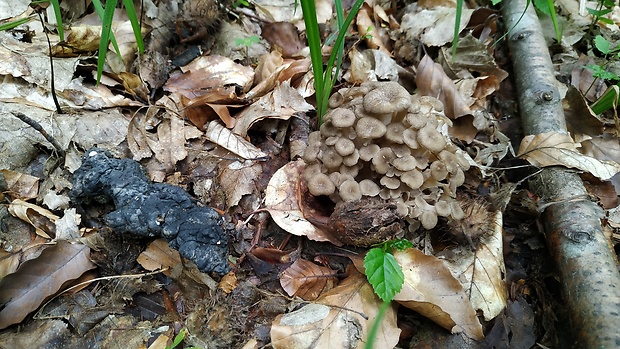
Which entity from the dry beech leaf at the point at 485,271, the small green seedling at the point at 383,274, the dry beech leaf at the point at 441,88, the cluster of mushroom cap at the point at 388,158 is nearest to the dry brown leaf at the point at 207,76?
the cluster of mushroom cap at the point at 388,158

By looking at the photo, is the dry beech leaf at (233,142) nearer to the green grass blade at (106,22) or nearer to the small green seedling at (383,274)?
the green grass blade at (106,22)

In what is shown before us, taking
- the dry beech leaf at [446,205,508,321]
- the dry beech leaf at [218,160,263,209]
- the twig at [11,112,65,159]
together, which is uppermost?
the twig at [11,112,65,159]

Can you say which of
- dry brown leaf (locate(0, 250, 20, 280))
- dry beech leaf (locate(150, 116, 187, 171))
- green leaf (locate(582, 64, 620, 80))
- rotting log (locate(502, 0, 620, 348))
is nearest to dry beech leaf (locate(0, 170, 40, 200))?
dry brown leaf (locate(0, 250, 20, 280))

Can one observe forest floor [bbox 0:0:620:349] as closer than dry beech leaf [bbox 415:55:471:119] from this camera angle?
Yes

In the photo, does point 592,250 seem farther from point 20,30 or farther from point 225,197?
point 20,30

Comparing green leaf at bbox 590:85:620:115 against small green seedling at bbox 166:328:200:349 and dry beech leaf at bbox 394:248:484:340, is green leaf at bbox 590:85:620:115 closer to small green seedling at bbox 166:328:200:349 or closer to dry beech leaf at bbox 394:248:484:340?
dry beech leaf at bbox 394:248:484:340

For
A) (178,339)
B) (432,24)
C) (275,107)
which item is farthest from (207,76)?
(432,24)

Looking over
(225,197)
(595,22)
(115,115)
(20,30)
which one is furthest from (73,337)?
(595,22)
